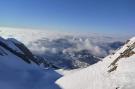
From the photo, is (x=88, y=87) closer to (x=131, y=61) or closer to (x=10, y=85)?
(x=131, y=61)

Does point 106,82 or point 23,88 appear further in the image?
point 23,88

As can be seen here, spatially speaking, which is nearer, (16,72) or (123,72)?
(123,72)

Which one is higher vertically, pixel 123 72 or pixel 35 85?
pixel 123 72

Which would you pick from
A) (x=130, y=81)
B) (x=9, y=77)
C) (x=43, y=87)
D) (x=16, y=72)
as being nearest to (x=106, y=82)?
(x=130, y=81)

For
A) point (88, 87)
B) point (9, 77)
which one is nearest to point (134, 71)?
point (88, 87)

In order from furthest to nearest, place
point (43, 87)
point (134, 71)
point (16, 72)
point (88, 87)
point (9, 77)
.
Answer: point (16, 72), point (9, 77), point (43, 87), point (88, 87), point (134, 71)

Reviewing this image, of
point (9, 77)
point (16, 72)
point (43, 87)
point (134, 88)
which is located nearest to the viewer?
point (134, 88)


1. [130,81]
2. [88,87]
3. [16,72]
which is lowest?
[16,72]

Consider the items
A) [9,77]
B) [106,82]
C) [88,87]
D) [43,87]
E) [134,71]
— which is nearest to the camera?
[134,71]

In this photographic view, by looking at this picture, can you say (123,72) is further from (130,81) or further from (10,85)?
(10,85)
